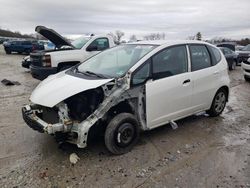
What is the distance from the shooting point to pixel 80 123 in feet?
12.6

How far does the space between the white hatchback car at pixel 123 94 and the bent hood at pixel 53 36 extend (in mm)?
3608

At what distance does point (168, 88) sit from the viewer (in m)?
4.54

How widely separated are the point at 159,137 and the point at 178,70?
1.25 m

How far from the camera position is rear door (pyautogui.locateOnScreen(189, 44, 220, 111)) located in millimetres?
5133

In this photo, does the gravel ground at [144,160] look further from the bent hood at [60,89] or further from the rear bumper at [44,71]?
the rear bumper at [44,71]

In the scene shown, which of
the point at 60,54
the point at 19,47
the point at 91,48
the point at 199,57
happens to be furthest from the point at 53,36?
the point at 19,47

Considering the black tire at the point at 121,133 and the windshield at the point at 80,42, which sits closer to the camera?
the black tire at the point at 121,133

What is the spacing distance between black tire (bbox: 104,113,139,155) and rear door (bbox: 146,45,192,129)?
1.15 feet

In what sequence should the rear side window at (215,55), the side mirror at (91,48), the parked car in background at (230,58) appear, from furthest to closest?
1. the parked car in background at (230,58)
2. the side mirror at (91,48)
3. the rear side window at (215,55)

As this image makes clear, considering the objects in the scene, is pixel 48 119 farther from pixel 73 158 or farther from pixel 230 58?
pixel 230 58

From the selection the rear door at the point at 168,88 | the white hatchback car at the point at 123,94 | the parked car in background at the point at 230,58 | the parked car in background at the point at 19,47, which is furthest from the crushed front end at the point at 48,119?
the parked car in background at the point at 19,47

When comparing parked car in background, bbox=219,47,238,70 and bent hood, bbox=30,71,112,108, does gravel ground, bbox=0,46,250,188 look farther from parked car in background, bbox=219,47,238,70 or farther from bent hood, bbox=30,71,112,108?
parked car in background, bbox=219,47,238,70

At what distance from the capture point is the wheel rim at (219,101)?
232 inches

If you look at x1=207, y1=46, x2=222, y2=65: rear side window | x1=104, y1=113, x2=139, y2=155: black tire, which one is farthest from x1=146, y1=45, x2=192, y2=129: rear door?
x1=207, y1=46, x2=222, y2=65: rear side window
